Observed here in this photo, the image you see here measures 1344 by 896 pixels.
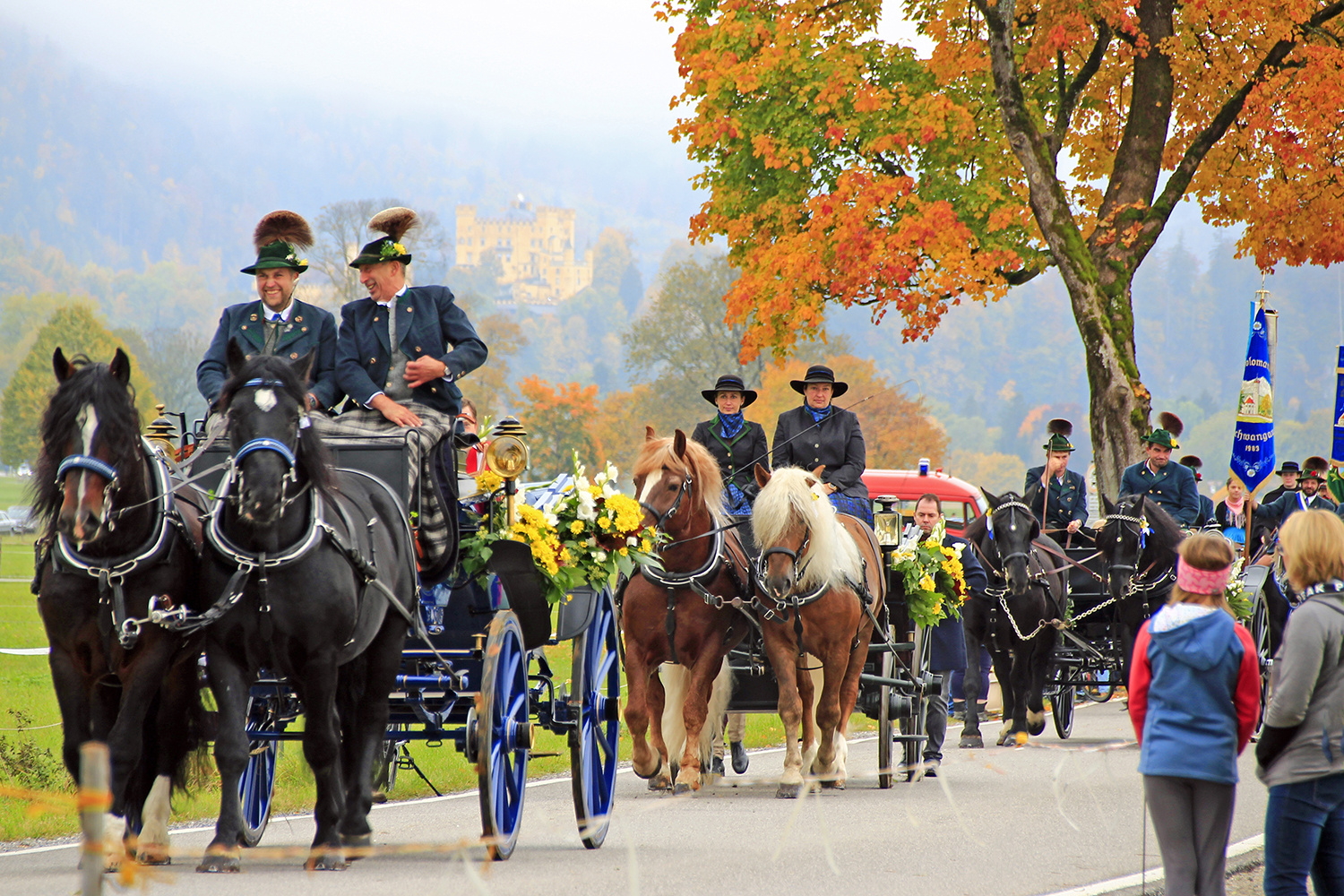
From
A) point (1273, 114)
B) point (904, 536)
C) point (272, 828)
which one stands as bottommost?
point (272, 828)

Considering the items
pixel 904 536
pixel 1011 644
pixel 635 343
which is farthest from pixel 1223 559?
pixel 635 343

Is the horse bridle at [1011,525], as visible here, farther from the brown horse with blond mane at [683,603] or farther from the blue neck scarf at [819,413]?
the brown horse with blond mane at [683,603]

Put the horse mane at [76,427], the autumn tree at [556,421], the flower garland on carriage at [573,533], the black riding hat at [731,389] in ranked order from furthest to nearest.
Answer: the autumn tree at [556,421] < the black riding hat at [731,389] < the flower garland on carriage at [573,533] < the horse mane at [76,427]

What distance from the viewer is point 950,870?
7.28 m

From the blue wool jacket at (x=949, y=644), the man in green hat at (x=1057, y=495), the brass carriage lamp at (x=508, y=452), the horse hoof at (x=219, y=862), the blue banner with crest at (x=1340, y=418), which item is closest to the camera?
the horse hoof at (x=219, y=862)

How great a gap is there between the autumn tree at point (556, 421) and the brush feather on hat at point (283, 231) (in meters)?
52.8

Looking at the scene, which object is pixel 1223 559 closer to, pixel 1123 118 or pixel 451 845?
pixel 451 845

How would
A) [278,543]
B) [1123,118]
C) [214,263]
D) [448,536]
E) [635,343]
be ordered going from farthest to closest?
[214,263]
[635,343]
[1123,118]
[448,536]
[278,543]

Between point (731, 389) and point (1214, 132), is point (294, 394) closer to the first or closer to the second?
point (731, 389)

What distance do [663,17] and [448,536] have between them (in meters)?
13.6

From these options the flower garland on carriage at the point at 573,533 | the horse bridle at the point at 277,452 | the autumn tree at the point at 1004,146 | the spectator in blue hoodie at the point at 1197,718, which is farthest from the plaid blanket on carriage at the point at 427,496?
the autumn tree at the point at 1004,146

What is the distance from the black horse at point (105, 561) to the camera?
237 inches

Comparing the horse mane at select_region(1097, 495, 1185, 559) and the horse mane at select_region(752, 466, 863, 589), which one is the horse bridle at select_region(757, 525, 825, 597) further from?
the horse mane at select_region(1097, 495, 1185, 559)

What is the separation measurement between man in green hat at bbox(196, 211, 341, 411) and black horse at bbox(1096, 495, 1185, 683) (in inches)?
342
